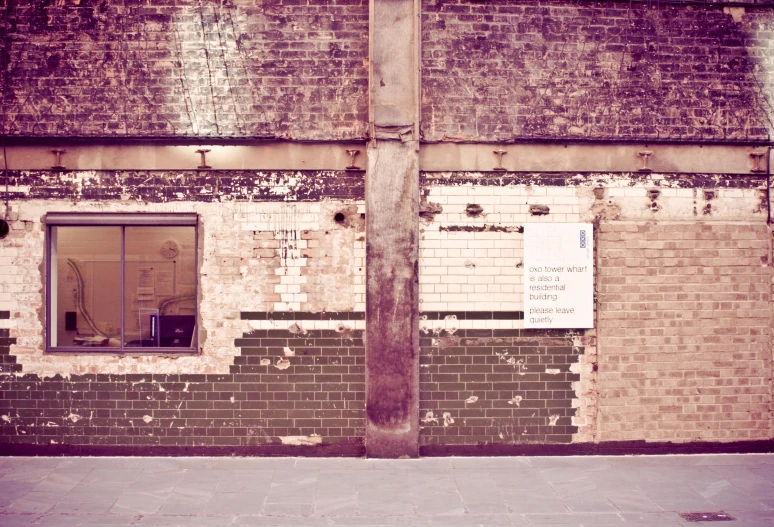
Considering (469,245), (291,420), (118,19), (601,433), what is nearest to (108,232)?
(118,19)

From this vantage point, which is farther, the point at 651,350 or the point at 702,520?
the point at 651,350

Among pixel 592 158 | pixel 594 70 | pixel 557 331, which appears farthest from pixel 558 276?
pixel 594 70

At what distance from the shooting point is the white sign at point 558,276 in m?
7.38

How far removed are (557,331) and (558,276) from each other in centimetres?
68

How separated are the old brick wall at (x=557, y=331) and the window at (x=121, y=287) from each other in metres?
2.98

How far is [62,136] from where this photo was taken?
728cm

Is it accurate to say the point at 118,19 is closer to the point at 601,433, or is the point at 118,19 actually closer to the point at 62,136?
the point at 62,136

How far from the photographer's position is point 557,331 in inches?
292

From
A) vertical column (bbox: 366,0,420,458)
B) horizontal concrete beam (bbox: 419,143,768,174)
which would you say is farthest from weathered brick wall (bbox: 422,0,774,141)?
vertical column (bbox: 366,0,420,458)

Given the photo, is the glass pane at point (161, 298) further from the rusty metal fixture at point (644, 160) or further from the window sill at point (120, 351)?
the rusty metal fixture at point (644, 160)

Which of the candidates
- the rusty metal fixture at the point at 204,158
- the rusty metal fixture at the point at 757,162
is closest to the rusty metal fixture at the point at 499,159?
the rusty metal fixture at the point at 757,162

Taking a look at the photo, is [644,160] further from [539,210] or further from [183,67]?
[183,67]

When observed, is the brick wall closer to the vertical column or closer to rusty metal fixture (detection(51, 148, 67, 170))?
the vertical column

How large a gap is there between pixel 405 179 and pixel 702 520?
464cm
